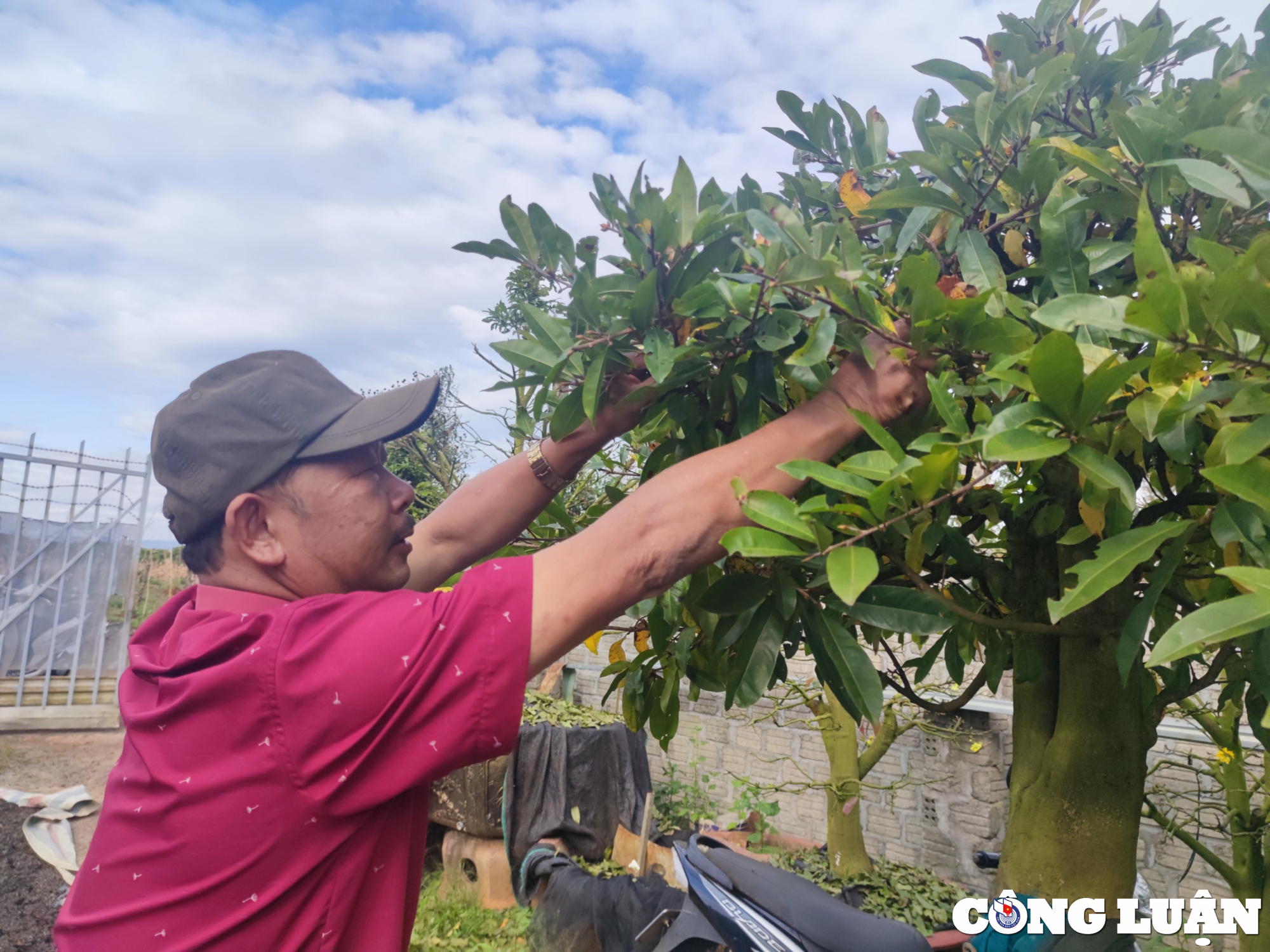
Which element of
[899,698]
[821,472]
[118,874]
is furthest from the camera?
[899,698]

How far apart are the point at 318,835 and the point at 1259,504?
1037mm

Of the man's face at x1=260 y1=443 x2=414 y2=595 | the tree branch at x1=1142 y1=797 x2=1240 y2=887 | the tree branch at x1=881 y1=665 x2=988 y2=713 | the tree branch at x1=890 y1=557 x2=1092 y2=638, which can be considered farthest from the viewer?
the tree branch at x1=1142 y1=797 x2=1240 y2=887

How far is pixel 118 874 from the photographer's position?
99cm

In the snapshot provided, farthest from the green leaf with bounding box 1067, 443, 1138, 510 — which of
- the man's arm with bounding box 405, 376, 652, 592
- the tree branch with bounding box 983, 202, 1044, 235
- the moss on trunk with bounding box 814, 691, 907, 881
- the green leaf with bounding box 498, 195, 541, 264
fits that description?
the moss on trunk with bounding box 814, 691, 907, 881

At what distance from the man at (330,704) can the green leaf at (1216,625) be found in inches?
16.4

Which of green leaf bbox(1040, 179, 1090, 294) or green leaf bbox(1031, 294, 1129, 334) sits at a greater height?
green leaf bbox(1040, 179, 1090, 294)

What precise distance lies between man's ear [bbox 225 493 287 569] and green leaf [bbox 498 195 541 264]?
512 mm

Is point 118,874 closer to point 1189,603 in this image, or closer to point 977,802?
point 1189,603

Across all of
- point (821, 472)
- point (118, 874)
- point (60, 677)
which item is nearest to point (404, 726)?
point (118, 874)

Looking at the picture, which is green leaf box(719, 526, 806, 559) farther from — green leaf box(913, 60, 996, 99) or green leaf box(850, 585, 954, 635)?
green leaf box(913, 60, 996, 99)

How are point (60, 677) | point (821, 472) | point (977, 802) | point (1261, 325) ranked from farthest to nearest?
point (60, 677) < point (977, 802) < point (821, 472) < point (1261, 325)

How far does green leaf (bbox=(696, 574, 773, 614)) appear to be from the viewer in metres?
1.00

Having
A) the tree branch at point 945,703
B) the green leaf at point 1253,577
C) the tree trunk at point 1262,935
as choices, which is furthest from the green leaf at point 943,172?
the tree trunk at point 1262,935

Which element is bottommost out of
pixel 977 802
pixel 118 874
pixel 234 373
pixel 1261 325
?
pixel 977 802
